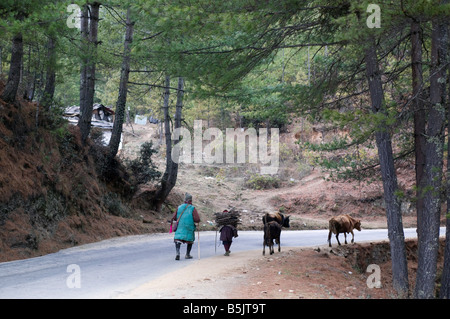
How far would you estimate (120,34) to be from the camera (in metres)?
23.4

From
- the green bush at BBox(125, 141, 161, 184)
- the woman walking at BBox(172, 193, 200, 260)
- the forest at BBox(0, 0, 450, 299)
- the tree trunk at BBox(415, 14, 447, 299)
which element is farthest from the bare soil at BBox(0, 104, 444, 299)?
the tree trunk at BBox(415, 14, 447, 299)

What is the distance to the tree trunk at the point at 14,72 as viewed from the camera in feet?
49.2

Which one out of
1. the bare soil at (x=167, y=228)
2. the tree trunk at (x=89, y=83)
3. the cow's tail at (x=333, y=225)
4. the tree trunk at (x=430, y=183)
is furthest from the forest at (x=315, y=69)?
the cow's tail at (x=333, y=225)

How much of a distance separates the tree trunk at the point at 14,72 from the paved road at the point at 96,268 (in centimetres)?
634

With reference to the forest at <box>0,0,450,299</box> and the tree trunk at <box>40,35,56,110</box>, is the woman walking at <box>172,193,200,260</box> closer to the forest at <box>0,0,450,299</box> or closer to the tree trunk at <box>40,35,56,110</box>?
the forest at <box>0,0,450,299</box>

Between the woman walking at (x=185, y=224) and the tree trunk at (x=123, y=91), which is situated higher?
the tree trunk at (x=123, y=91)

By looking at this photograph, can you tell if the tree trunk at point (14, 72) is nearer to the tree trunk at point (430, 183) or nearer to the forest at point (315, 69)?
the forest at point (315, 69)

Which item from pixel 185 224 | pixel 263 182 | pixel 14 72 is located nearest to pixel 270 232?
pixel 185 224

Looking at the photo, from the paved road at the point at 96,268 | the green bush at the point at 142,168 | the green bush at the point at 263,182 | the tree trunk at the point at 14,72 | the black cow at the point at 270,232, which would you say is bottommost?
the paved road at the point at 96,268

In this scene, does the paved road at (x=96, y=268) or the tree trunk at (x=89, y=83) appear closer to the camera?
the paved road at (x=96, y=268)

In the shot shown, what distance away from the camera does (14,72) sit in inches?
623

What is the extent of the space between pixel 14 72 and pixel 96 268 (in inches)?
347

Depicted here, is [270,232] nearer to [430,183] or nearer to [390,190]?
[390,190]
